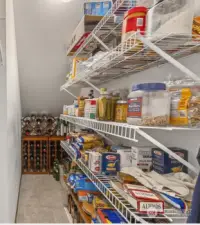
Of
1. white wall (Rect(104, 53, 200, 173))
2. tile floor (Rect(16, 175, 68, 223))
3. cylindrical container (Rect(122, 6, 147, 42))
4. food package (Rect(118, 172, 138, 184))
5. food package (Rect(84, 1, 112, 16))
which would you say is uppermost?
food package (Rect(84, 1, 112, 16))

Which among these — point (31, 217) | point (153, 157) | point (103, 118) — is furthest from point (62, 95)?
point (153, 157)

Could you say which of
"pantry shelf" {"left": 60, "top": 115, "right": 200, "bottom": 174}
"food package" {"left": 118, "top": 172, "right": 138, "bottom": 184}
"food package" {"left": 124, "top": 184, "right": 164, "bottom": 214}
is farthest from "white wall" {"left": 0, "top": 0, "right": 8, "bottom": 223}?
"food package" {"left": 124, "top": 184, "right": 164, "bottom": 214}

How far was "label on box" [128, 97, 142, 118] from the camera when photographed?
1.22m

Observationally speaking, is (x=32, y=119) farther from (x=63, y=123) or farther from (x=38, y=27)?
(x=38, y=27)

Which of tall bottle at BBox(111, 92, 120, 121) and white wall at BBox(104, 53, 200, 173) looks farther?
tall bottle at BBox(111, 92, 120, 121)

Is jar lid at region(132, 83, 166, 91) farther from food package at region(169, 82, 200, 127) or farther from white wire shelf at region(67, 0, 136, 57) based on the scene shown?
white wire shelf at region(67, 0, 136, 57)

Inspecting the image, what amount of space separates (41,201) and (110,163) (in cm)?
226

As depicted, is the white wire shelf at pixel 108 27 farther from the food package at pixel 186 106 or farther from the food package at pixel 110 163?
the food package at pixel 110 163

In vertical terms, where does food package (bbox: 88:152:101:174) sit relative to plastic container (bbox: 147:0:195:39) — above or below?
below

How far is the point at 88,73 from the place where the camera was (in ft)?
7.75

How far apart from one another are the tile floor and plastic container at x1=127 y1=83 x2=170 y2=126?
2.32 m

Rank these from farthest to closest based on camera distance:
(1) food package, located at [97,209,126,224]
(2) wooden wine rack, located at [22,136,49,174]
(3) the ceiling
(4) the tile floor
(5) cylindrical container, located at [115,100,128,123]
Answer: (2) wooden wine rack, located at [22,136,49,174], (3) the ceiling, (4) the tile floor, (1) food package, located at [97,209,126,224], (5) cylindrical container, located at [115,100,128,123]

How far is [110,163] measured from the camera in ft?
6.18

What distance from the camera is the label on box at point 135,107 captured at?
122 cm
